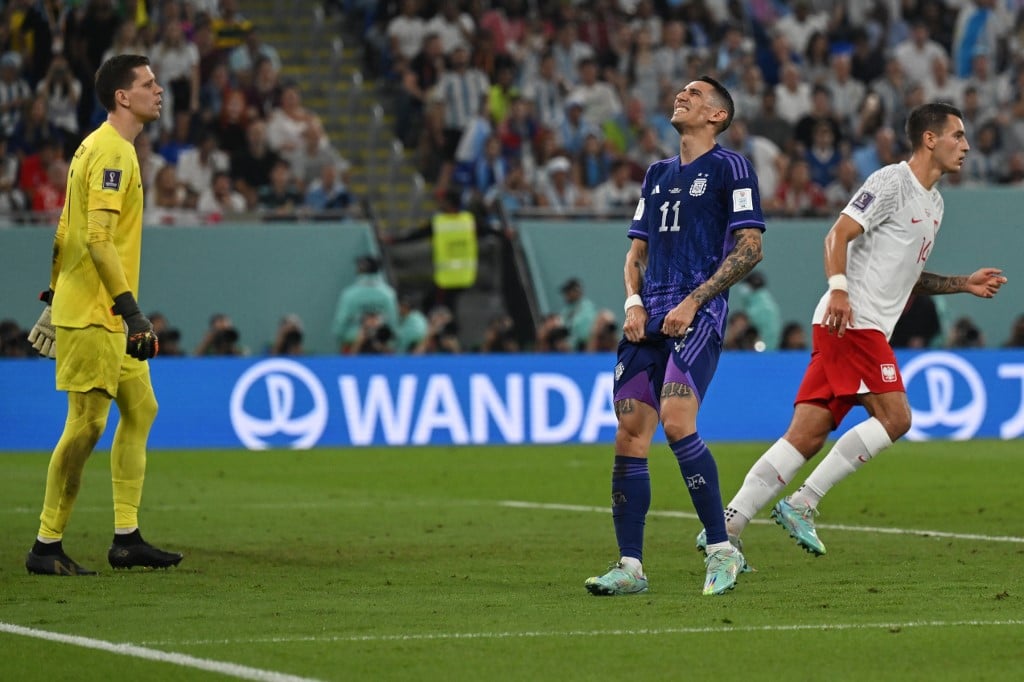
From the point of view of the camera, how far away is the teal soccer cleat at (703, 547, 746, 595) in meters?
8.20

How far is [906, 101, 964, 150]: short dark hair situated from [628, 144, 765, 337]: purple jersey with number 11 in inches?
62.7

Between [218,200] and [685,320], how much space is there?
15151mm

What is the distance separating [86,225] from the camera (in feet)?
30.5

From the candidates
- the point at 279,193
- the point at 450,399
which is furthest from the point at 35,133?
the point at 450,399

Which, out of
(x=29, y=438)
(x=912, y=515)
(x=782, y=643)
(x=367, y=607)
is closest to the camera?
(x=782, y=643)

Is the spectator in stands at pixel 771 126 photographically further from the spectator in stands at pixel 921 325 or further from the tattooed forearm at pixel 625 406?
the tattooed forearm at pixel 625 406

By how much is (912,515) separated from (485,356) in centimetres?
844

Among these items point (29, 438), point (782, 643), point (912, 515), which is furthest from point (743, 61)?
point (782, 643)

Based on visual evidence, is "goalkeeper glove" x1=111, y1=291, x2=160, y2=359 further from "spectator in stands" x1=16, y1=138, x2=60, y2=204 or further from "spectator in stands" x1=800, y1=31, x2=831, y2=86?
"spectator in stands" x1=800, y1=31, x2=831, y2=86

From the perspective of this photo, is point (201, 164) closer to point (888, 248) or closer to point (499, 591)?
point (888, 248)

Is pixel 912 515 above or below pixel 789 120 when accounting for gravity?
below

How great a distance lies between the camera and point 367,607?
7.95 m

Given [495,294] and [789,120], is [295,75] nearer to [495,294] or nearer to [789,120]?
[495,294]

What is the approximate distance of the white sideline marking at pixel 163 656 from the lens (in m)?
6.06
